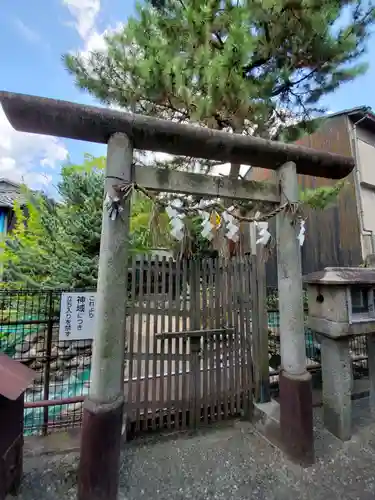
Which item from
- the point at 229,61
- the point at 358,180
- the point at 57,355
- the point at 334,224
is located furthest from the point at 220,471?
the point at 358,180

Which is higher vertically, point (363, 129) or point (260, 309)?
point (363, 129)

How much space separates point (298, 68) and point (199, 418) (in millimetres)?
6626

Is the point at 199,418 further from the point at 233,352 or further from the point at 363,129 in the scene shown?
the point at 363,129

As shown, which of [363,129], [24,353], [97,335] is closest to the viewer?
[97,335]

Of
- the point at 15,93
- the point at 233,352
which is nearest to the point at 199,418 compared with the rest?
the point at 233,352

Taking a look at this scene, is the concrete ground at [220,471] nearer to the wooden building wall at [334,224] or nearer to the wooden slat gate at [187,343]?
the wooden slat gate at [187,343]

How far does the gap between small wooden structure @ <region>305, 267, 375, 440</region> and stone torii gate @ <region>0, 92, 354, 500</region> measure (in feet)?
1.88

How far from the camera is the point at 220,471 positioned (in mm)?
2744

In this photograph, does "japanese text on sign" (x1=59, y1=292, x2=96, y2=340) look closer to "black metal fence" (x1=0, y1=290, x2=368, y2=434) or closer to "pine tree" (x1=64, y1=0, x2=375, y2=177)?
"black metal fence" (x1=0, y1=290, x2=368, y2=434)

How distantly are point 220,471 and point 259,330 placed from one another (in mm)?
1719

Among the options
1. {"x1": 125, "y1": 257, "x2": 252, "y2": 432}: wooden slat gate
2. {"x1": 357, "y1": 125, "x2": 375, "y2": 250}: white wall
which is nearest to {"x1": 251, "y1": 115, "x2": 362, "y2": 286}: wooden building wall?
{"x1": 357, "y1": 125, "x2": 375, "y2": 250}: white wall

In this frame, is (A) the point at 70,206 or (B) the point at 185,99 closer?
(B) the point at 185,99

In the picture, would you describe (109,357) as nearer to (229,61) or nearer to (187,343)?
(187,343)

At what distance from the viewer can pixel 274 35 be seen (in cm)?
494
